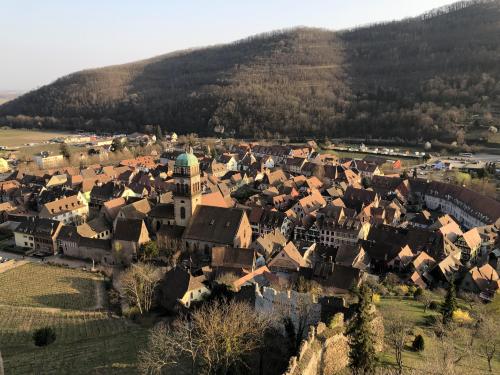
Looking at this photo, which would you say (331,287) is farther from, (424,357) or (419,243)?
(419,243)

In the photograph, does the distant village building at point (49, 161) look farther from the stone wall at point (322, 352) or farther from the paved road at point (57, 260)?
the stone wall at point (322, 352)

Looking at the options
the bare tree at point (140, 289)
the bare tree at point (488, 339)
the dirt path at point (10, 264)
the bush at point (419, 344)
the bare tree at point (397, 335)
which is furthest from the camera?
the dirt path at point (10, 264)

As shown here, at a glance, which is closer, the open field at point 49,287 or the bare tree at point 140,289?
the bare tree at point 140,289

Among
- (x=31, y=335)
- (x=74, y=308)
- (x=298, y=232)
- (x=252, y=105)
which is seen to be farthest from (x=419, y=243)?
(x=252, y=105)

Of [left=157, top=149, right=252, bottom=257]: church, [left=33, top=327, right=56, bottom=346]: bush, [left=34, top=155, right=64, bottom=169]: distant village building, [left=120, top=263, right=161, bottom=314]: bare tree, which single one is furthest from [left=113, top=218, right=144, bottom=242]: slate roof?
[left=34, top=155, right=64, bottom=169]: distant village building

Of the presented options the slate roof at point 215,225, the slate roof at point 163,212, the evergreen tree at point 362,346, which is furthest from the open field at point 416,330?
the slate roof at point 163,212

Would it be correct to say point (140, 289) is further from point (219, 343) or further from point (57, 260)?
point (57, 260)
